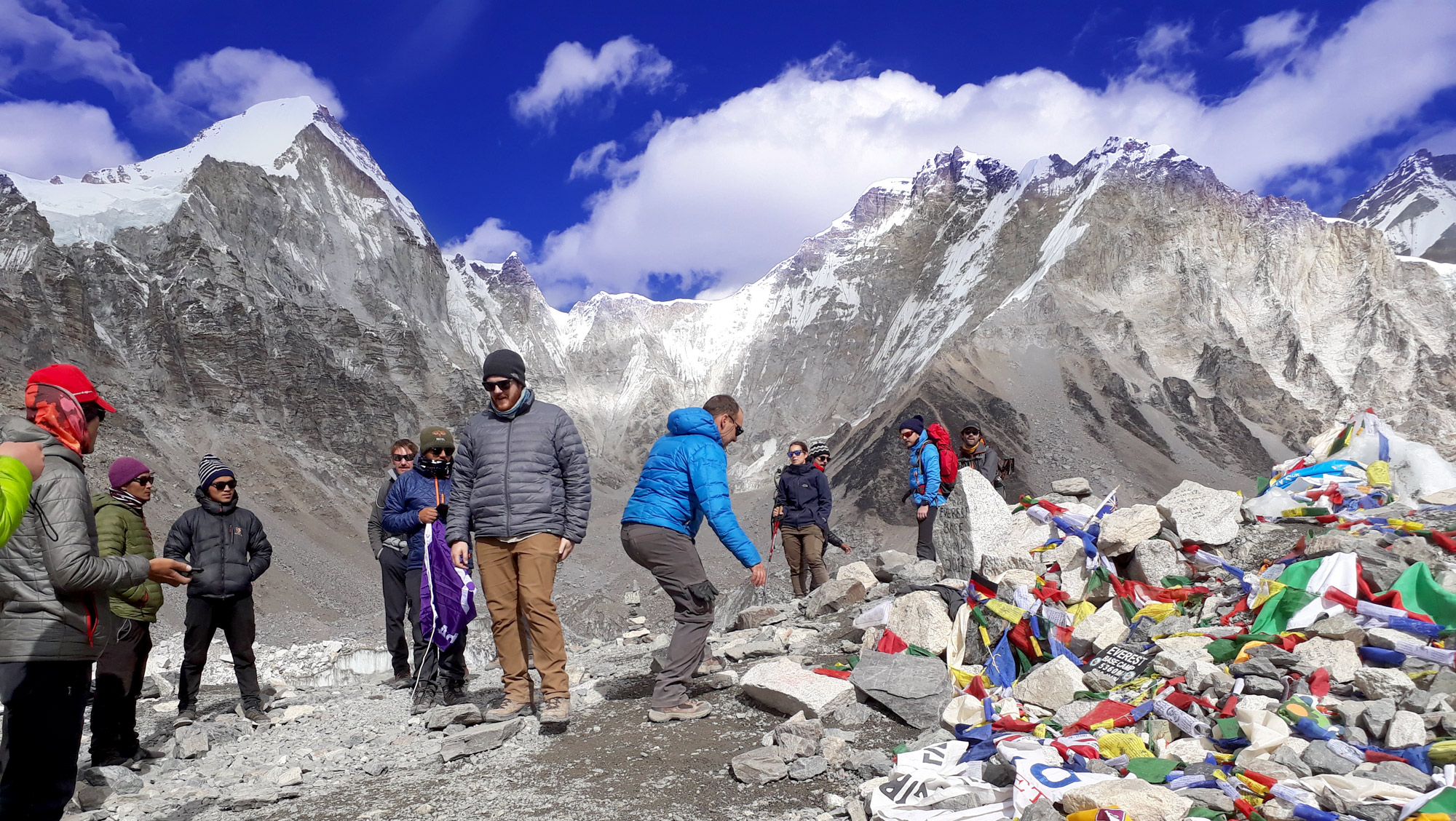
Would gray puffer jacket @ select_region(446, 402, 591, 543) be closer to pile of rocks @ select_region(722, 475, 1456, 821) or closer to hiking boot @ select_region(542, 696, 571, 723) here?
hiking boot @ select_region(542, 696, 571, 723)

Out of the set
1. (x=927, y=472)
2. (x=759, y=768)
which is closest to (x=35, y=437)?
(x=759, y=768)

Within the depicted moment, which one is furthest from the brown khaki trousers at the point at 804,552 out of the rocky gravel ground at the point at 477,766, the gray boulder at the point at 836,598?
the rocky gravel ground at the point at 477,766

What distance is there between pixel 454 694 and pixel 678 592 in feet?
8.23

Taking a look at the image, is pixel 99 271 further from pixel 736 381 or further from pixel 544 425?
pixel 736 381

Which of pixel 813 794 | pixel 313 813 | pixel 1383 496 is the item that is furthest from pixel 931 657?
pixel 1383 496

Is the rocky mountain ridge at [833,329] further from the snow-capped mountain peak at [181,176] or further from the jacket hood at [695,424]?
the jacket hood at [695,424]

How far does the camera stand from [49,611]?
120 inches

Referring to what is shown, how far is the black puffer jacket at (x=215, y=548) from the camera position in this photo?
5988mm

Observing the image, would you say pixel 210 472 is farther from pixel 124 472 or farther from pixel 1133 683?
pixel 1133 683

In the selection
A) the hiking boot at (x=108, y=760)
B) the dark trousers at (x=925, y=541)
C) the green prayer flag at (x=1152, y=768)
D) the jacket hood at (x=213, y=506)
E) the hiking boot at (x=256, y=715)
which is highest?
the jacket hood at (x=213, y=506)

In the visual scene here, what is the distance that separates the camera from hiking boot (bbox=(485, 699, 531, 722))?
197 inches

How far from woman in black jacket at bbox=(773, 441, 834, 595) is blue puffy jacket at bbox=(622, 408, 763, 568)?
471cm

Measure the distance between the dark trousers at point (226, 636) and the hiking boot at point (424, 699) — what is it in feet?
4.21

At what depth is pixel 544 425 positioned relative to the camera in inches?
189
